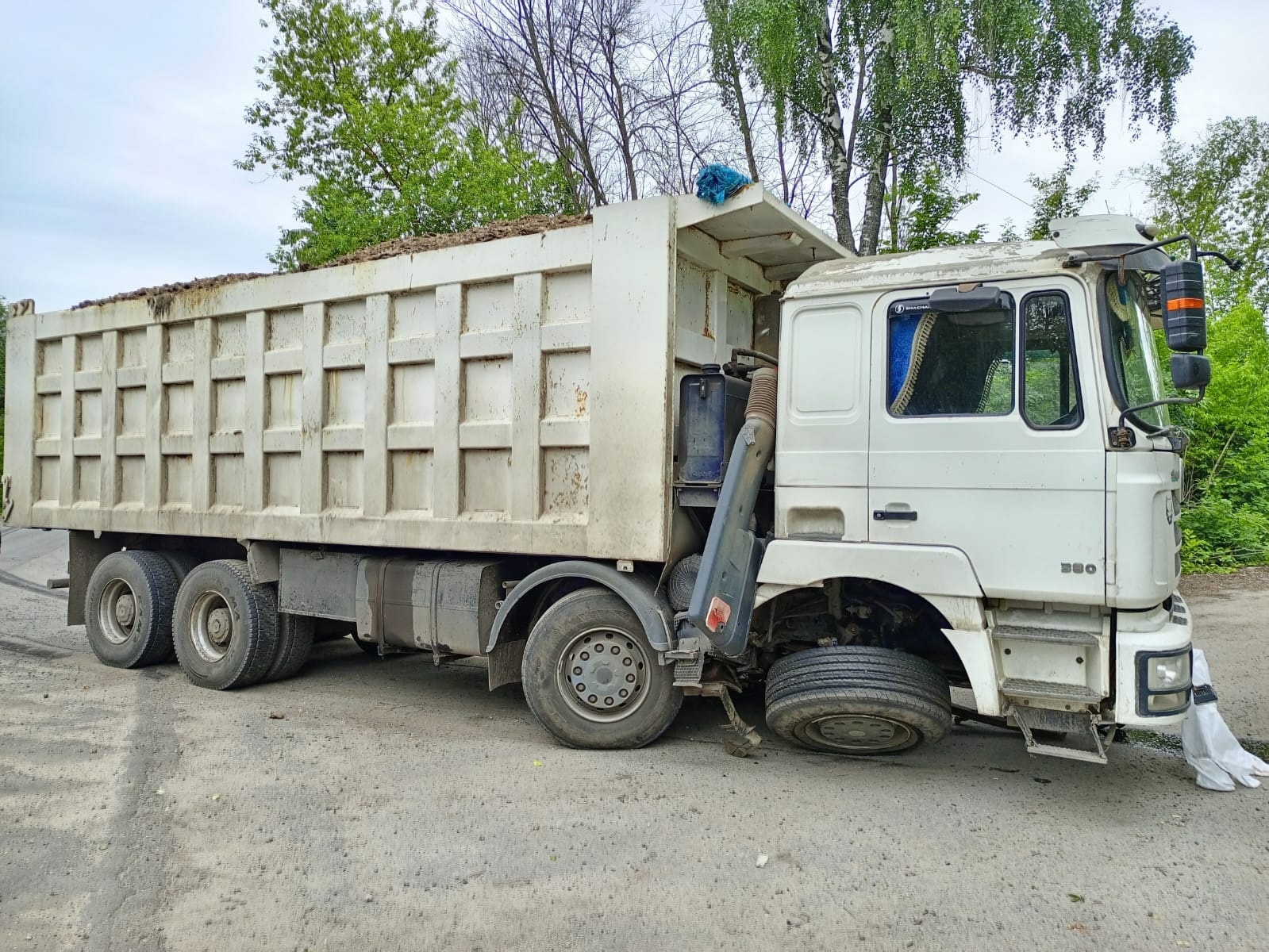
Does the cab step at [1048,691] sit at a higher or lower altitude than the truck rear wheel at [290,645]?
higher

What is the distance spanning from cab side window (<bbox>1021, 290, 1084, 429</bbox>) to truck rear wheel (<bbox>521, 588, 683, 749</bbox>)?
90.0 inches

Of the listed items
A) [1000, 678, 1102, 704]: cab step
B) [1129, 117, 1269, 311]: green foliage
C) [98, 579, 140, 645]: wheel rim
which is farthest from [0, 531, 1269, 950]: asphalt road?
[1129, 117, 1269, 311]: green foliage

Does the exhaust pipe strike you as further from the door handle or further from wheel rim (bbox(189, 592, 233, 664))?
wheel rim (bbox(189, 592, 233, 664))

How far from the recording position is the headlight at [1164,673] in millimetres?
3746

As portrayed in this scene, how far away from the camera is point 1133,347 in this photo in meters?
4.13

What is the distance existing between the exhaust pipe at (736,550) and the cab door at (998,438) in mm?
598

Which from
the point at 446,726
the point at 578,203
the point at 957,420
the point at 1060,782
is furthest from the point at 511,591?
the point at 578,203

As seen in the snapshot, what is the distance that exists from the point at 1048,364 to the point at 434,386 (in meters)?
3.51

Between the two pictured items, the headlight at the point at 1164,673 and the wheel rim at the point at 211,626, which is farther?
the wheel rim at the point at 211,626

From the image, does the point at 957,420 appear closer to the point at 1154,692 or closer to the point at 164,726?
the point at 1154,692

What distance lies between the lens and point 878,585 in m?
4.46

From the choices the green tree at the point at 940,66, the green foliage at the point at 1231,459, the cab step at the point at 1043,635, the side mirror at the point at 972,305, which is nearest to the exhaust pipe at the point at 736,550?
the side mirror at the point at 972,305

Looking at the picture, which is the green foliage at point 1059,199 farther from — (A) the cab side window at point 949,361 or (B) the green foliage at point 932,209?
(A) the cab side window at point 949,361

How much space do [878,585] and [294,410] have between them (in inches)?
165
